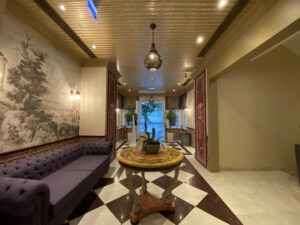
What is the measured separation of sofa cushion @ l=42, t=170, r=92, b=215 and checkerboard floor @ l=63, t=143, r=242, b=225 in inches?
15.7

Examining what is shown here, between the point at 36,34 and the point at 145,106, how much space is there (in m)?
6.43

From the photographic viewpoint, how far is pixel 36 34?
209 cm

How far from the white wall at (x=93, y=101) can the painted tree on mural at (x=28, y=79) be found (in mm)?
1213

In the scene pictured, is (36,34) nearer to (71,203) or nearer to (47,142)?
(47,142)

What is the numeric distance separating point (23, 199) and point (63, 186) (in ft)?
1.94

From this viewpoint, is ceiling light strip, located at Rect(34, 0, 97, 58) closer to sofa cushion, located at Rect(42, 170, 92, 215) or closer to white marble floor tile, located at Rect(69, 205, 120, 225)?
sofa cushion, located at Rect(42, 170, 92, 215)

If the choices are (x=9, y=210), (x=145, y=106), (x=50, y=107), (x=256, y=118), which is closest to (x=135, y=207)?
(x=9, y=210)

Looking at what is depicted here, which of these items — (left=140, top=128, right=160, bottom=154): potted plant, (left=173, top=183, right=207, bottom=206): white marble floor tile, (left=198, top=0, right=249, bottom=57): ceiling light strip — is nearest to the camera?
(left=198, top=0, right=249, bottom=57): ceiling light strip

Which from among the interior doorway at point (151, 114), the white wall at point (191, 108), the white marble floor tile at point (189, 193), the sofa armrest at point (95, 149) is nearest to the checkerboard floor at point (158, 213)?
the white marble floor tile at point (189, 193)

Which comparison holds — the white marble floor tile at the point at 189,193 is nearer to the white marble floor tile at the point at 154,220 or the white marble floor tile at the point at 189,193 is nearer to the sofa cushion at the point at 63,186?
the white marble floor tile at the point at 154,220

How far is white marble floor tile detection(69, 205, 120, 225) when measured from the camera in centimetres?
160

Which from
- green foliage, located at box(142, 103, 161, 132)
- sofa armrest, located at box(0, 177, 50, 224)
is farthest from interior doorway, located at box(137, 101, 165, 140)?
sofa armrest, located at box(0, 177, 50, 224)

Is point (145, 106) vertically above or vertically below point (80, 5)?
below

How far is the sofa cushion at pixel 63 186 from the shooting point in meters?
1.38
